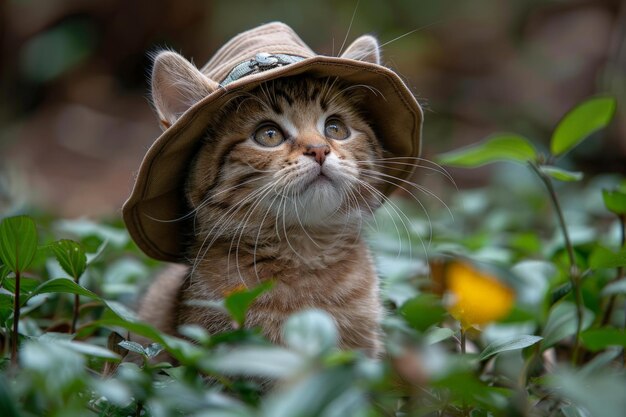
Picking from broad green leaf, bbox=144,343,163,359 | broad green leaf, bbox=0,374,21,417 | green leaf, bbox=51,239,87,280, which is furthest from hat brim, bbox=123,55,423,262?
broad green leaf, bbox=0,374,21,417

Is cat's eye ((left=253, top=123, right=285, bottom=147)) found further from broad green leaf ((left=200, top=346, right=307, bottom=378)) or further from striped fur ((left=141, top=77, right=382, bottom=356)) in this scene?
broad green leaf ((left=200, top=346, right=307, bottom=378))

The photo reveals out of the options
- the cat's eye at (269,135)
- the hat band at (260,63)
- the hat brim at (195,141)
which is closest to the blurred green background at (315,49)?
the hat brim at (195,141)

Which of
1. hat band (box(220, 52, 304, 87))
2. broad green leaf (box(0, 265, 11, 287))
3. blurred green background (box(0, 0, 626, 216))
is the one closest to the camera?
broad green leaf (box(0, 265, 11, 287))

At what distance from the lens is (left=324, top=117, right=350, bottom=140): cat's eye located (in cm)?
286

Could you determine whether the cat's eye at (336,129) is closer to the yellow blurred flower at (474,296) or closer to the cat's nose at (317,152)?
the cat's nose at (317,152)

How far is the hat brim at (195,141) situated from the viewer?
2451mm

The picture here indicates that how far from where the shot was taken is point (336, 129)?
9.46ft

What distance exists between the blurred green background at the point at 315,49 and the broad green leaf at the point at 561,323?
3810 mm

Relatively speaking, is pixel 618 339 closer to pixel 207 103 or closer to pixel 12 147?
pixel 207 103

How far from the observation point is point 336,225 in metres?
2.87

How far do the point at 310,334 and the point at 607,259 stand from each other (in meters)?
1.34

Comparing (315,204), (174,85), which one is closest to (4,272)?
(174,85)

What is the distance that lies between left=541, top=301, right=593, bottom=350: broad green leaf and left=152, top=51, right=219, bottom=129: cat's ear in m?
1.52

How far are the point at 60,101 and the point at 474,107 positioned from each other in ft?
16.8
